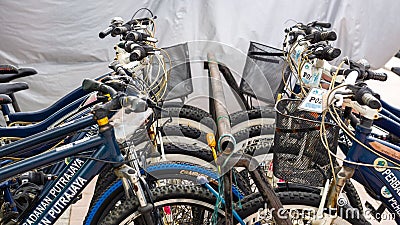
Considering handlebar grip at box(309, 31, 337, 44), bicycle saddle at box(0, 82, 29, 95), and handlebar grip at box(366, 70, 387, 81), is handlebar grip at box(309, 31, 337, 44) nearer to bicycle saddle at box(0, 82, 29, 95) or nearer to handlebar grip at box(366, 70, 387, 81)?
handlebar grip at box(366, 70, 387, 81)

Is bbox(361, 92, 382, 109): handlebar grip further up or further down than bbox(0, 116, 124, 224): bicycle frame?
further up

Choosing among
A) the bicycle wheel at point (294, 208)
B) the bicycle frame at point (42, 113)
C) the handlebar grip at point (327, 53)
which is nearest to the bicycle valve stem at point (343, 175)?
the bicycle wheel at point (294, 208)

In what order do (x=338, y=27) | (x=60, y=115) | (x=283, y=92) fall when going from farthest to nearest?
1. (x=338, y=27)
2. (x=283, y=92)
3. (x=60, y=115)

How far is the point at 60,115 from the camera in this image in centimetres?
277

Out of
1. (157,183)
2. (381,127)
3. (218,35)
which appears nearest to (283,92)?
(381,127)

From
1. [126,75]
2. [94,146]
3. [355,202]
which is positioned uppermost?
[126,75]

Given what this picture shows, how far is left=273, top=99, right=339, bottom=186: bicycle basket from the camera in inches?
81.0

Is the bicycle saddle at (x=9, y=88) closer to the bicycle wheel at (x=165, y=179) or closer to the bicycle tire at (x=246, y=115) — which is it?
the bicycle wheel at (x=165, y=179)

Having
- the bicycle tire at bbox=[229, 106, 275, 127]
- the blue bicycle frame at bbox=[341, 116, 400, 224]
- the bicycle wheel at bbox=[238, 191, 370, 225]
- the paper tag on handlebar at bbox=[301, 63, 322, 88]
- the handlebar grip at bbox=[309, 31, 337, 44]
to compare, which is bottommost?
the bicycle wheel at bbox=[238, 191, 370, 225]

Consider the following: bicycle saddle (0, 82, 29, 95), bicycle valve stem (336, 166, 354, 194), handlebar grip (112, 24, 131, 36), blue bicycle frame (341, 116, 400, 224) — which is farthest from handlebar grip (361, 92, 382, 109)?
bicycle saddle (0, 82, 29, 95)

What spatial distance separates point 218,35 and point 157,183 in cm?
271

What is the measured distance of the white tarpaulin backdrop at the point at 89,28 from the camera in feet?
15.2

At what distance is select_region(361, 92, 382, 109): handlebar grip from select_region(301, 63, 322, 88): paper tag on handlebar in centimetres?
85

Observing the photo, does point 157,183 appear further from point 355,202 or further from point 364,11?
point 364,11
